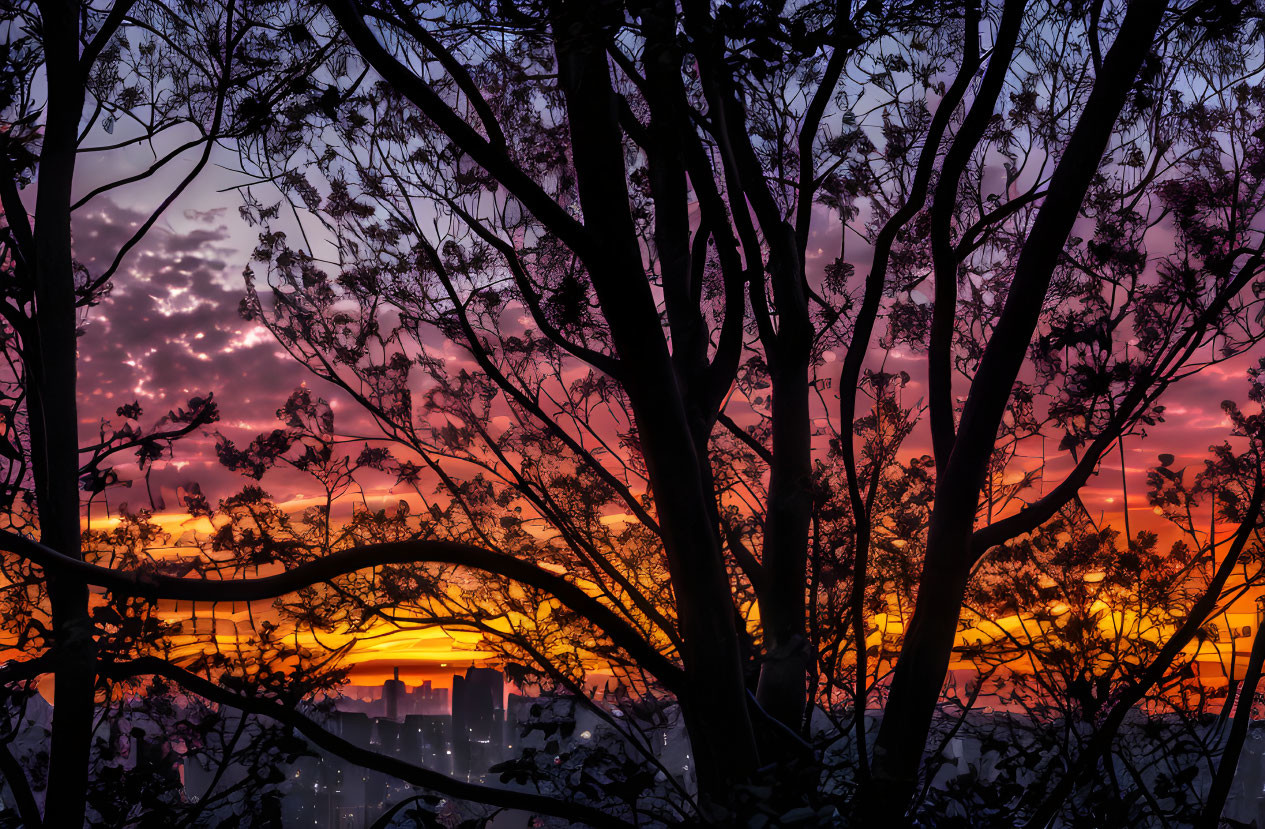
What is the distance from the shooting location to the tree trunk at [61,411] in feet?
12.3

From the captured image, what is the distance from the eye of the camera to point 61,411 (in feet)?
13.1

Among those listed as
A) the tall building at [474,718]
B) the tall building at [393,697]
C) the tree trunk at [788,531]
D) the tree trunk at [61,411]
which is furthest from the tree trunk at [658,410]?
the tall building at [393,697]

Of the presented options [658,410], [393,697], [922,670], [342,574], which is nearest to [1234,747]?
[922,670]

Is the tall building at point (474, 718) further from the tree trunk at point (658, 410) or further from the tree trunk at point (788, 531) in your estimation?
the tree trunk at point (658, 410)

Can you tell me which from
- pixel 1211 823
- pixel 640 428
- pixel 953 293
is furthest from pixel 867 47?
pixel 1211 823

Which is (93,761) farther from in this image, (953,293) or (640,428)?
(953,293)

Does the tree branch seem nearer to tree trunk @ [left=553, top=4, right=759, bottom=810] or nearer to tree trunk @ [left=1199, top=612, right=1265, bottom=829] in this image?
tree trunk @ [left=553, top=4, right=759, bottom=810]

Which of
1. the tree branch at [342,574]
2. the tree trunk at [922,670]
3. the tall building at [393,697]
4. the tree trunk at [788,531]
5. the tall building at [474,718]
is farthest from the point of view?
the tall building at [393,697]

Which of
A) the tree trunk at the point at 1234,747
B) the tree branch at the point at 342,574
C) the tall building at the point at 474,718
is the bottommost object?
the tall building at the point at 474,718

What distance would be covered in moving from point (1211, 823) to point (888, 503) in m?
3.15

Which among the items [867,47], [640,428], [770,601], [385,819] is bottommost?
[385,819]

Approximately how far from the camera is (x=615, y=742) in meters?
4.30

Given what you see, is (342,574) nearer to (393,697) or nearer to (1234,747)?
(1234,747)

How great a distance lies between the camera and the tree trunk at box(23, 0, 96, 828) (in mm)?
3736
